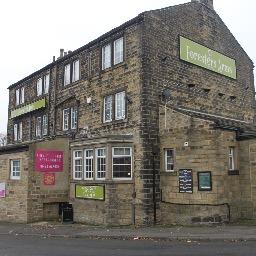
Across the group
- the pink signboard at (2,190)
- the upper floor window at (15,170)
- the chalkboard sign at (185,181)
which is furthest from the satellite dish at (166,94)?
the pink signboard at (2,190)

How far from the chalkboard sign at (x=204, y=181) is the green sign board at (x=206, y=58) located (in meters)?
7.08

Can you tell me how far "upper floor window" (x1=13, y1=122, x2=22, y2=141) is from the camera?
31.8 m

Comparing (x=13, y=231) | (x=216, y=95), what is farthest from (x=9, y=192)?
(x=216, y=95)

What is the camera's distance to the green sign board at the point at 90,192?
63.4 feet

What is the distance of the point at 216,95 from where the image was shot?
23.8 meters

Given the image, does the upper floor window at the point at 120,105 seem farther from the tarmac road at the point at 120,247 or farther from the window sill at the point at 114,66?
the tarmac road at the point at 120,247

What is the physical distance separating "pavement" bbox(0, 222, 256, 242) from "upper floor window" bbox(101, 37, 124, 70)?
891 cm

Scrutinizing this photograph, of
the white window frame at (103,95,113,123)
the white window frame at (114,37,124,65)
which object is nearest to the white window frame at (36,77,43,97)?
the white window frame at (103,95,113,123)

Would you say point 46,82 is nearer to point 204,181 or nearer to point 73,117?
point 73,117

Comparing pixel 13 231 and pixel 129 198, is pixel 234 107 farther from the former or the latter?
pixel 13 231

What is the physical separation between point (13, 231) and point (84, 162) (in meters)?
5.03

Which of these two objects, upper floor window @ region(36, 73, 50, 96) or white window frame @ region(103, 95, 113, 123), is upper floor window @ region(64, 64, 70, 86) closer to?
upper floor window @ region(36, 73, 50, 96)

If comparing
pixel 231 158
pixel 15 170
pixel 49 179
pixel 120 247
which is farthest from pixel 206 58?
pixel 120 247

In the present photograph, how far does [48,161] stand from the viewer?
22266 mm
